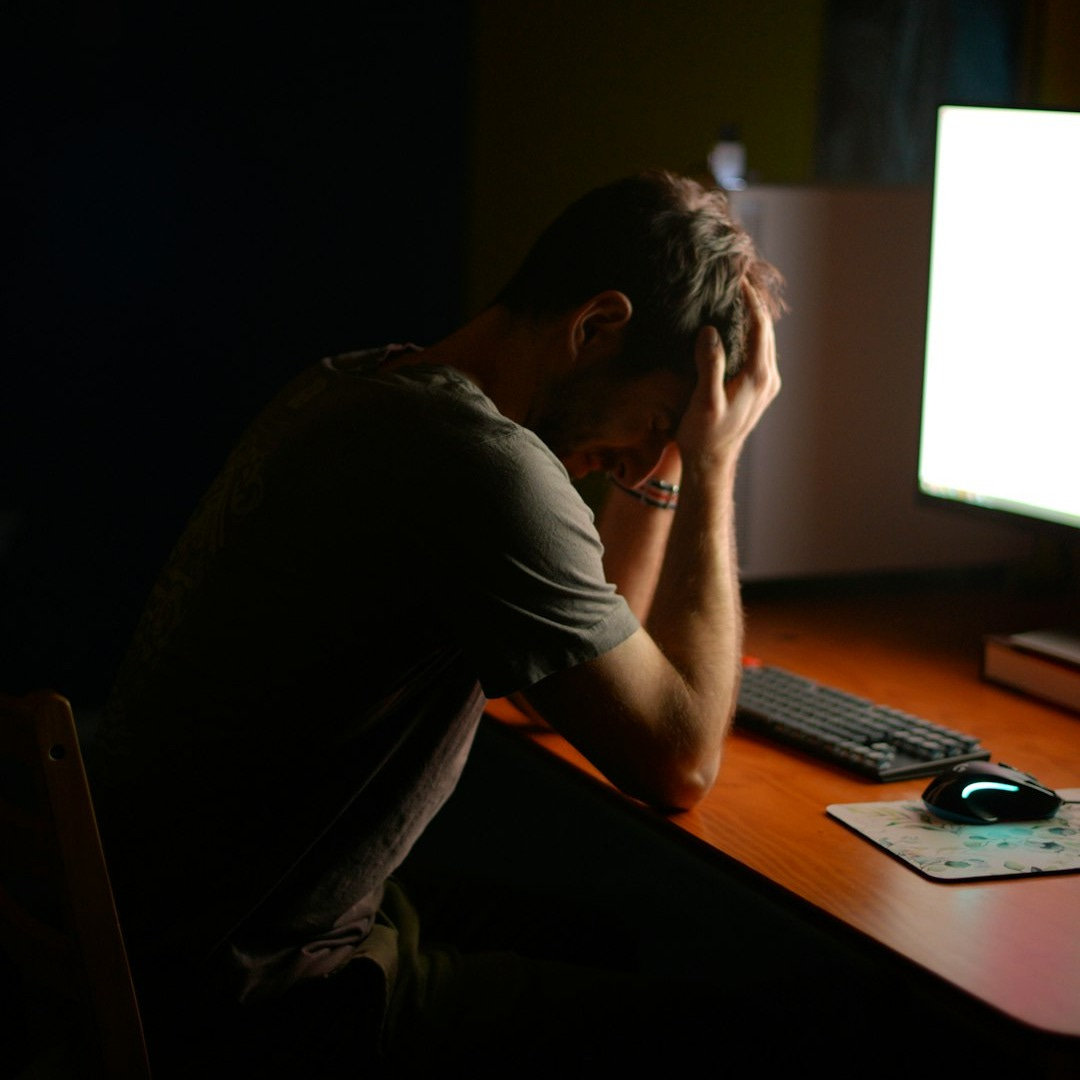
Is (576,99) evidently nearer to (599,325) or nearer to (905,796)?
(599,325)

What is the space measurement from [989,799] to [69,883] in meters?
0.70

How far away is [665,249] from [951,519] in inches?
34.5

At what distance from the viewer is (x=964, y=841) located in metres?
1.06

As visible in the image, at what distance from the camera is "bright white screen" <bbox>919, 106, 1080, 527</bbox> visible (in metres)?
1.47

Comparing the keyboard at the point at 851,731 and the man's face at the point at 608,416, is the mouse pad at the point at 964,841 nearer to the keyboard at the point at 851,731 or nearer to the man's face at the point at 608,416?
the keyboard at the point at 851,731

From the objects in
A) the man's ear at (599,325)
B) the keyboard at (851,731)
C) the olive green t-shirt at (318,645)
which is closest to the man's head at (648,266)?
the man's ear at (599,325)

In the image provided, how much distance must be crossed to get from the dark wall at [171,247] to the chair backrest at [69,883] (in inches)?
45.6

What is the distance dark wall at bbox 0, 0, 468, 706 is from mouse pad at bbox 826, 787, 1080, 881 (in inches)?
47.9

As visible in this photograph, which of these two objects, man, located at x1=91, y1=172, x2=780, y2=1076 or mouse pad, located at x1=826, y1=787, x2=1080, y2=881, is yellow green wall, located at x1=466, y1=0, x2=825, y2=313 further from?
mouse pad, located at x1=826, y1=787, x2=1080, y2=881

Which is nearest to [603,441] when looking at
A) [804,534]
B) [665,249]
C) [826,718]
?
[665,249]

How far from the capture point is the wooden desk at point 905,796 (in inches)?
34.6

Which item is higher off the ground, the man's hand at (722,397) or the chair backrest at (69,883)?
the man's hand at (722,397)

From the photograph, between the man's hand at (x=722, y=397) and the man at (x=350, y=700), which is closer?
the man at (x=350, y=700)

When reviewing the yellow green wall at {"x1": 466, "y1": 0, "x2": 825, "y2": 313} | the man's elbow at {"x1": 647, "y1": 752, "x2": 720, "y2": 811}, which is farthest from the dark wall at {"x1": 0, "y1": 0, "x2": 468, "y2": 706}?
the man's elbow at {"x1": 647, "y1": 752, "x2": 720, "y2": 811}
